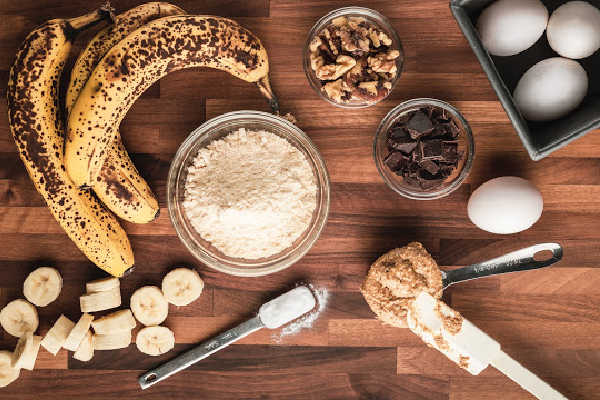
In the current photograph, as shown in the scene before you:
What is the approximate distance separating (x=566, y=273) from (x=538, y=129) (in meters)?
0.37

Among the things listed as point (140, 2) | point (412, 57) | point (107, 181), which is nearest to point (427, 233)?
point (412, 57)

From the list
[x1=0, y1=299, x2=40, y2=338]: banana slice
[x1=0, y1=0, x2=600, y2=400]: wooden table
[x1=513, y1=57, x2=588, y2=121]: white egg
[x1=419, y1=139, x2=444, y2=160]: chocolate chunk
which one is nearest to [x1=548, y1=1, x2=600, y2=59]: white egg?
[x1=513, y1=57, x2=588, y2=121]: white egg

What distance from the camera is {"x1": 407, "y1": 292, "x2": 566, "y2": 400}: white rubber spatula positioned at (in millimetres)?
1002

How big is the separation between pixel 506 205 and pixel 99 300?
894 millimetres

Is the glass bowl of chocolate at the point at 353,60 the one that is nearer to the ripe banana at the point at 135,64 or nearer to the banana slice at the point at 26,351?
the ripe banana at the point at 135,64

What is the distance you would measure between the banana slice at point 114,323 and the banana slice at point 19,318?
5.7 inches

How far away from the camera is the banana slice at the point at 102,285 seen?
3.49 feet

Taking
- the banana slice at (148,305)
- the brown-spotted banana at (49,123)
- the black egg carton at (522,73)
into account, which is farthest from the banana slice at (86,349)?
the black egg carton at (522,73)

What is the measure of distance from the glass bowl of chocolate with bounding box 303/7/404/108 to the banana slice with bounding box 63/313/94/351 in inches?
28.6

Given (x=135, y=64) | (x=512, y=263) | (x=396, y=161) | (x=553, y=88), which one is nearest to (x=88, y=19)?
(x=135, y=64)

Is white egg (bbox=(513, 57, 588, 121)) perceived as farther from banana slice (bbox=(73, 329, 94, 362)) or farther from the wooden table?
banana slice (bbox=(73, 329, 94, 362))

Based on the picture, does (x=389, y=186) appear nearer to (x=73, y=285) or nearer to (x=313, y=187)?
→ (x=313, y=187)

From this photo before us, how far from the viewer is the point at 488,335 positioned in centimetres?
104

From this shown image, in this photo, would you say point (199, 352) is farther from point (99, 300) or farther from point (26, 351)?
point (26, 351)
